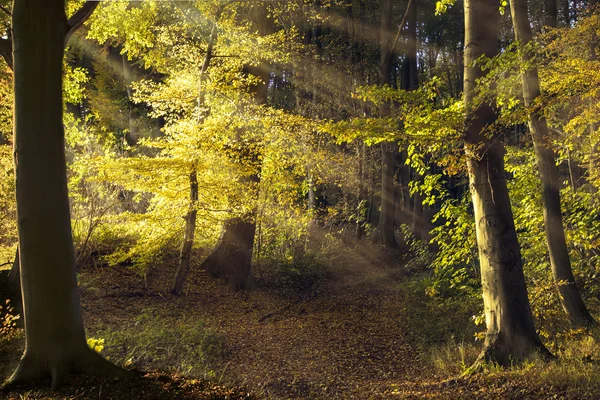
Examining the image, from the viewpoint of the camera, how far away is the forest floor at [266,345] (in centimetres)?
544

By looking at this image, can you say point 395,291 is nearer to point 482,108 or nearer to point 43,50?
point 482,108

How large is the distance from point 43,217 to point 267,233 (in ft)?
33.5

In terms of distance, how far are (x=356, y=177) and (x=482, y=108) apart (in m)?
14.7

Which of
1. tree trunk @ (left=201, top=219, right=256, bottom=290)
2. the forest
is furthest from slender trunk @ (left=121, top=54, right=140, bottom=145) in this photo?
tree trunk @ (left=201, top=219, right=256, bottom=290)

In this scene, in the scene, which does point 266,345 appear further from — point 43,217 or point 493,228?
point 43,217

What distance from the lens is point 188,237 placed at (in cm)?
1190

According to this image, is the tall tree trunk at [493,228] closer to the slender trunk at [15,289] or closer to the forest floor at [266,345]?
the forest floor at [266,345]

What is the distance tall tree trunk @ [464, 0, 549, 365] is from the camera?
7039mm

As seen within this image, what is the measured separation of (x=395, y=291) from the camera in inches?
610

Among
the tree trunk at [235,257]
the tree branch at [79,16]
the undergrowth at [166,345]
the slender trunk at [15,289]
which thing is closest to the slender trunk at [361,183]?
the tree trunk at [235,257]

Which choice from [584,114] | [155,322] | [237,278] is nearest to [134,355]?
[155,322]

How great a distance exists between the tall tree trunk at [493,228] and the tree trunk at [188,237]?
247 inches

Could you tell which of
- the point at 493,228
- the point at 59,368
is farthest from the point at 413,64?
the point at 59,368

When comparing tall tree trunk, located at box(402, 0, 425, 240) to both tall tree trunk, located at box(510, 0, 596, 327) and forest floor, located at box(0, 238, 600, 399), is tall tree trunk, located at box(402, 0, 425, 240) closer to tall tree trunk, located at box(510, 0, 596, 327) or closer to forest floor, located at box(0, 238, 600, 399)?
forest floor, located at box(0, 238, 600, 399)
